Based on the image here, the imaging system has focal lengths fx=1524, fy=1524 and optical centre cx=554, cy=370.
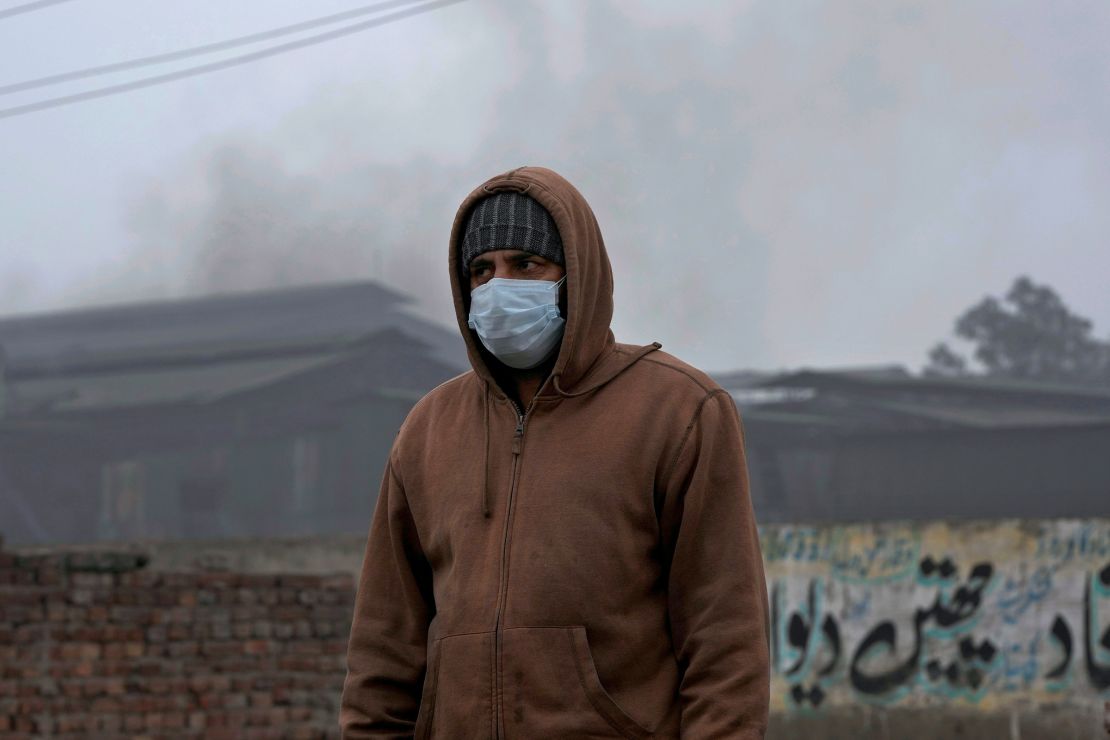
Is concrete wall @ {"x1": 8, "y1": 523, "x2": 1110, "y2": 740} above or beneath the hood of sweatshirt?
beneath

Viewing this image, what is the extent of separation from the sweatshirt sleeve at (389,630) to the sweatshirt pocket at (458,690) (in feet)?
0.28

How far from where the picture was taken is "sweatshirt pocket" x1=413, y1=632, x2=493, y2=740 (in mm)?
2295

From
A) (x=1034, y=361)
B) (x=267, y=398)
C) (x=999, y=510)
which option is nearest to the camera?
(x=999, y=510)

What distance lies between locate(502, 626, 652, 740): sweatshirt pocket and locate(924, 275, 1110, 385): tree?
10.9 metres

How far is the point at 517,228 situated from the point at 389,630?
0.70 meters

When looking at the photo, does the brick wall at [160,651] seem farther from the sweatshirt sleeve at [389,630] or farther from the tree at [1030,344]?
the tree at [1030,344]

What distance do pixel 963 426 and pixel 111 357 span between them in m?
7.72

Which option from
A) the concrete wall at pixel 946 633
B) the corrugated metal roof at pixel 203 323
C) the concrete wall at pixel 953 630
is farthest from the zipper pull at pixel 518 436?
the corrugated metal roof at pixel 203 323

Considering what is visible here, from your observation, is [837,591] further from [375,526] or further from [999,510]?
[375,526]

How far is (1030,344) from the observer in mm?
12430

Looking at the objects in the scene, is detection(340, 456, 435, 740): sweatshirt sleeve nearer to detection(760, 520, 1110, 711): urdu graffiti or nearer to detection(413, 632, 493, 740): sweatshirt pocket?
detection(413, 632, 493, 740): sweatshirt pocket

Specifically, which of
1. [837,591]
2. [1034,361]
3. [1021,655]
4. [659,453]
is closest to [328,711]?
[837,591]

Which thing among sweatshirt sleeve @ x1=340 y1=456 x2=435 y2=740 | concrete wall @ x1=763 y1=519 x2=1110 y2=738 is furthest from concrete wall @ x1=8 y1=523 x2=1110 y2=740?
sweatshirt sleeve @ x1=340 y1=456 x2=435 y2=740

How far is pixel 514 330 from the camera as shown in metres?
2.44
